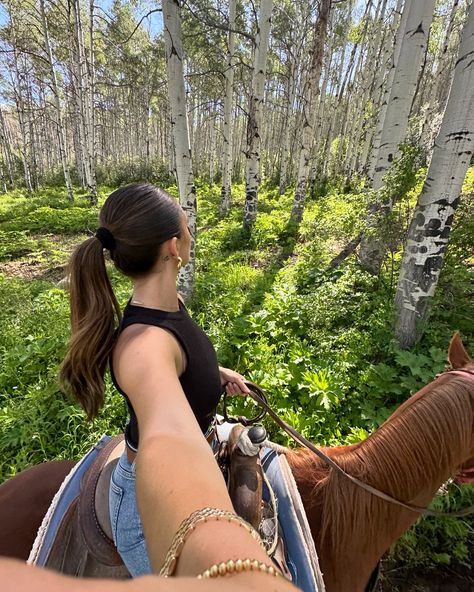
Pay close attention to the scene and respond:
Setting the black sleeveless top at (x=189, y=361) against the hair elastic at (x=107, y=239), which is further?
the hair elastic at (x=107, y=239)

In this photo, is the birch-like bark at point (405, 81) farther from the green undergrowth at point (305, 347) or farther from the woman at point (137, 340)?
the woman at point (137, 340)

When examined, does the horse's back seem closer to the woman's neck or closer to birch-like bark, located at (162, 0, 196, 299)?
the woman's neck

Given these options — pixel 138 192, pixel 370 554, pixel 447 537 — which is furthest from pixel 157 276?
pixel 447 537

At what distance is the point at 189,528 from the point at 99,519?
49.4 inches

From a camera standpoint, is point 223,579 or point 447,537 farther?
point 447,537

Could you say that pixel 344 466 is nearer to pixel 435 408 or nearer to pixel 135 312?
pixel 435 408

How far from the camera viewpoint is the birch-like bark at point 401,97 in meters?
4.23

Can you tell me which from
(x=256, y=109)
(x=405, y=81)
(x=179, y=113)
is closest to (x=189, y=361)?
(x=179, y=113)

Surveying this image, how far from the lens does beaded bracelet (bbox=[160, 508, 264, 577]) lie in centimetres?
58

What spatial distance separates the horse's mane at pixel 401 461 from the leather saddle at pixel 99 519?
0.46 m

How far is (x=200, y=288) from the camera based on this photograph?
6098mm

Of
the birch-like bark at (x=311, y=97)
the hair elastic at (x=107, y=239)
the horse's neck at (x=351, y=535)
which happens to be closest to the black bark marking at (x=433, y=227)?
the horse's neck at (x=351, y=535)

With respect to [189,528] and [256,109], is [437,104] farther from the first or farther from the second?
[189,528]

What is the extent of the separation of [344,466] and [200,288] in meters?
4.77
